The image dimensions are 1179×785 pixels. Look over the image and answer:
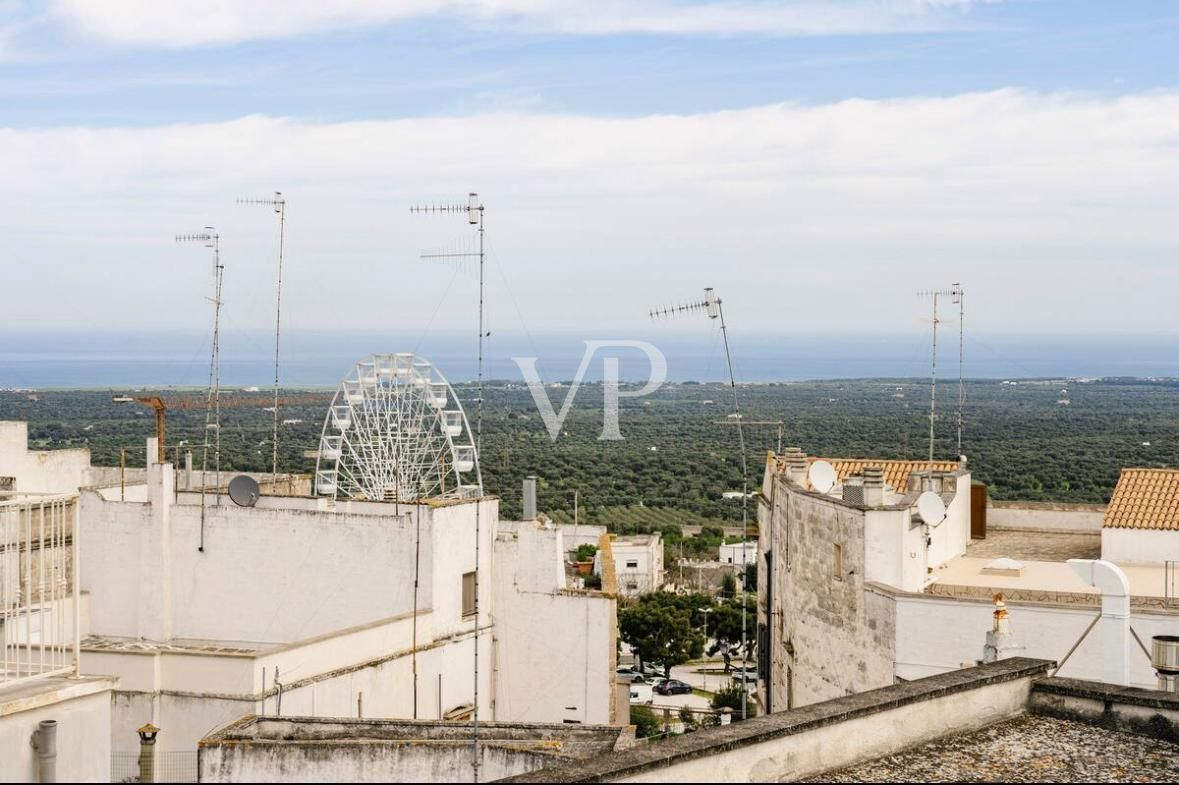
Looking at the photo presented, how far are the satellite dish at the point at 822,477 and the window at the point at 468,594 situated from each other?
217 inches

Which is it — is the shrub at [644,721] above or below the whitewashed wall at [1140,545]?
below

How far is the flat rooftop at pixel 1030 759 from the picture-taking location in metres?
8.17

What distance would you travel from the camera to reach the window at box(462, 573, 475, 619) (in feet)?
69.6

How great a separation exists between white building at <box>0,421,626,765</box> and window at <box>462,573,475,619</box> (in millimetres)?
21

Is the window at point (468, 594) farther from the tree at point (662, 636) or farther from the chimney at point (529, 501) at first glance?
the tree at point (662, 636)

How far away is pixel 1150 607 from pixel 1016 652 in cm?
175

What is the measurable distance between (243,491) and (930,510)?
10740 mm

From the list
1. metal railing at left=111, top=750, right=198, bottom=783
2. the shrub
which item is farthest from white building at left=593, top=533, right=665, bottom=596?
metal railing at left=111, top=750, right=198, bottom=783

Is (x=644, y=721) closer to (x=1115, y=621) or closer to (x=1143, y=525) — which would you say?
(x=1143, y=525)

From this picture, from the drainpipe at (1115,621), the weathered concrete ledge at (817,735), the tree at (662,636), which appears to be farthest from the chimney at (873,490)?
the tree at (662,636)

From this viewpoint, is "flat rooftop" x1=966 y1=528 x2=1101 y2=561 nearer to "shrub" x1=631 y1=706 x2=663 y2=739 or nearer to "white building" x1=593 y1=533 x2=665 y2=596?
"shrub" x1=631 y1=706 x2=663 y2=739

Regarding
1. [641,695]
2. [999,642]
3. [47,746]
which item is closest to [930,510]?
Answer: [999,642]

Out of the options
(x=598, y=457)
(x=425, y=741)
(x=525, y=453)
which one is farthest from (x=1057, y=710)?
(x=598, y=457)

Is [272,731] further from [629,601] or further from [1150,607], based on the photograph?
[629,601]
